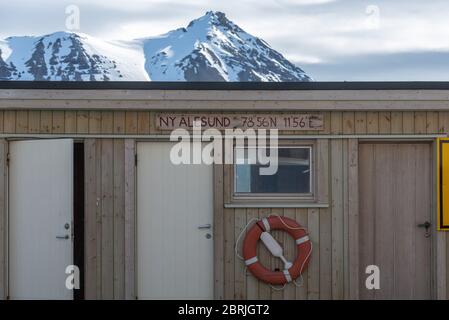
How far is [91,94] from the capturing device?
7.33 metres

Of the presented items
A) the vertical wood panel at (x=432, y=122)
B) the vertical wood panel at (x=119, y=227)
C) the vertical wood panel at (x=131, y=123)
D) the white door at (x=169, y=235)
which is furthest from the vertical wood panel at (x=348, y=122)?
the vertical wood panel at (x=119, y=227)

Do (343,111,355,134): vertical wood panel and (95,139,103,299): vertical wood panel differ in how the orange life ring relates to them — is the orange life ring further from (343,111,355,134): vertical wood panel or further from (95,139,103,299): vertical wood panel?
(95,139,103,299): vertical wood panel

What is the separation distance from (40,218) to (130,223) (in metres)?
1.03

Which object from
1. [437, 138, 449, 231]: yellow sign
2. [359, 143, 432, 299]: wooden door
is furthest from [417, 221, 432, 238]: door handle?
[437, 138, 449, 231]: yellow sign

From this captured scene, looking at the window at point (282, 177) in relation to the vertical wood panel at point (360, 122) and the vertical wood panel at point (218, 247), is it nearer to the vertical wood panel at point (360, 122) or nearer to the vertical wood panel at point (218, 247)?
the vertical wood panel at point (218, 247)

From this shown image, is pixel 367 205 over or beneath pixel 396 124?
beneath

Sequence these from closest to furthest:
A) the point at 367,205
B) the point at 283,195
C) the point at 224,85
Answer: the point at 224,85 → the point at 283,195 → the point at 367,205

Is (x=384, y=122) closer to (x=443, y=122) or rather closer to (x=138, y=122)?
(x=443, y=122)

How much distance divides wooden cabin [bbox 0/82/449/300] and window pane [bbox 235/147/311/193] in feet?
0.05

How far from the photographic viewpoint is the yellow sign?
24.6 ft

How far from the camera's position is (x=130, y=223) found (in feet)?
24.5

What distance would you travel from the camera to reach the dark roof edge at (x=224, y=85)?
7320 mm

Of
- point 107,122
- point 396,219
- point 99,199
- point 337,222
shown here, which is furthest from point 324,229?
point 107,122

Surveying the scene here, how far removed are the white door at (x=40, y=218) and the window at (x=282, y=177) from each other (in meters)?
1.95
